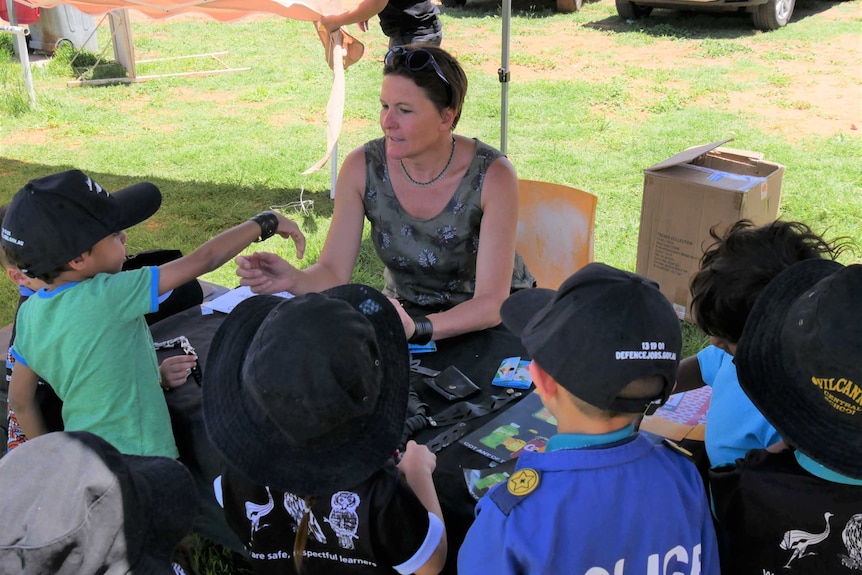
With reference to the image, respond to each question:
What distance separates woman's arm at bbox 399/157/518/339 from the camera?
2.36 metres

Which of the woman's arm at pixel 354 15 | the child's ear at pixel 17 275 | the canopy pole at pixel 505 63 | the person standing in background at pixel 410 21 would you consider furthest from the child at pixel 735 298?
the person standing in background at pixel 410 21

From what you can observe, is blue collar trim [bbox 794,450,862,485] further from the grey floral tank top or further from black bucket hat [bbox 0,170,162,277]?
black bucket hat [bbox 0,170,162,277]

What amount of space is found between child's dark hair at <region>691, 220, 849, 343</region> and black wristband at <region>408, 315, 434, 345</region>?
81 centimetres

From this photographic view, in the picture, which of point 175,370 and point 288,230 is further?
point 288,230

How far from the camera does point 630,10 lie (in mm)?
11367

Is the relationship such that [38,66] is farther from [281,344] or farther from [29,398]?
[281,344]

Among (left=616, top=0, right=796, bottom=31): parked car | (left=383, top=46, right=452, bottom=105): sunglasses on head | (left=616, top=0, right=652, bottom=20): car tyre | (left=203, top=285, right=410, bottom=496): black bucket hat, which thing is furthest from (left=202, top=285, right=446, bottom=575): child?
(left=616, top=0, right=652, bottom=20): car tyre

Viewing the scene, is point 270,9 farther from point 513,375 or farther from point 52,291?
point 513,375

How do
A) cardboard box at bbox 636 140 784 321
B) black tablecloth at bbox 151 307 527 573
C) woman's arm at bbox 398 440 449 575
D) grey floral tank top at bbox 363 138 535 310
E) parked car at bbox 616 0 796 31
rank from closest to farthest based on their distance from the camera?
woman's arm at bbox 398 440 449 575, black tablecloth at bbox 151 307 527 573, grey floral tank top at bbox 363 138 535 310, cardboard box at bbox 636 140 784 321, parked car at bbox 616 0 796 31

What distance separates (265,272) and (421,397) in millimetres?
750

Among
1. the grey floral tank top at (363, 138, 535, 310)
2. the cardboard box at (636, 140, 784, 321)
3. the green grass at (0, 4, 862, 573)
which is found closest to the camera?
the grey floral tank top at (363, 138, 535, 310)

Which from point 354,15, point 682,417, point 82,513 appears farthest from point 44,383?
point 354,15

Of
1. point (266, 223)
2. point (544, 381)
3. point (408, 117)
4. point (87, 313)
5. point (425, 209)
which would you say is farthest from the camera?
point (425, 209)

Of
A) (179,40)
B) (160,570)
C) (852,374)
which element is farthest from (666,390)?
(179,40)
